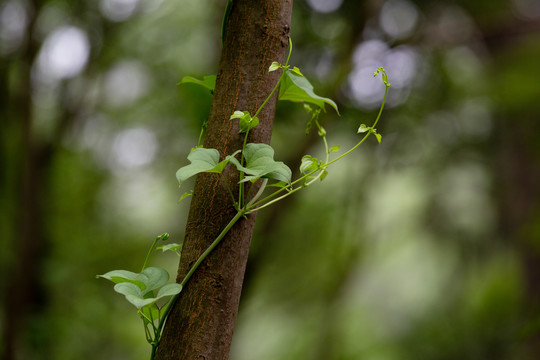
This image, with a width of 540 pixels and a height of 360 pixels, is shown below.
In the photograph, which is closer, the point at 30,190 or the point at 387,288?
the point at 30,190

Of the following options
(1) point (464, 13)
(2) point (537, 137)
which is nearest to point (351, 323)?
(2) point (537, 137)

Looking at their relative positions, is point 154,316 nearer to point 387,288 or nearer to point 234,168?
point 234,168

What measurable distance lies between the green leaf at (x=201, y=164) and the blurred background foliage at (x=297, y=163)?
1300mm

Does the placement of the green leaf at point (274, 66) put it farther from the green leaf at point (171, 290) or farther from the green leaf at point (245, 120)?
the green leaf at point (171, 290)

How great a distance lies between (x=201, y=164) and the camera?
19.2 inches

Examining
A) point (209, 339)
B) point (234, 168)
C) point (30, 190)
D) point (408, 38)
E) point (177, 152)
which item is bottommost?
A: point (209, 339)

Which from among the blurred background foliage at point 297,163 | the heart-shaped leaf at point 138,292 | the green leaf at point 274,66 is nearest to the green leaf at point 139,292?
the heart-shaped leaf at point 138,292

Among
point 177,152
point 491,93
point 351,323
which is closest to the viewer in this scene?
point 491,93

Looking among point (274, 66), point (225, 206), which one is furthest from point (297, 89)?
point (225, 206)

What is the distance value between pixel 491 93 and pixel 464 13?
19.5 inches

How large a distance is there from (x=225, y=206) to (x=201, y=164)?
7 cm

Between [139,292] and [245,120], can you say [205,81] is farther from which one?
[139,292]

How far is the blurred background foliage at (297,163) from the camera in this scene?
2.18 m

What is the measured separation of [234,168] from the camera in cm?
55
